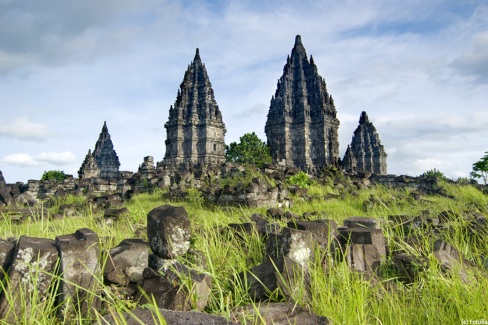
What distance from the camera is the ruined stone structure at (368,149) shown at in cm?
5456

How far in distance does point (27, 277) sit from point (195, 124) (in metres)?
44.2

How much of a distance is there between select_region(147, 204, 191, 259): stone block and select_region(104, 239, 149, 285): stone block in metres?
0.14

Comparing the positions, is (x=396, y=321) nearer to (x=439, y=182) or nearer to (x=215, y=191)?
(x=215, y=191)

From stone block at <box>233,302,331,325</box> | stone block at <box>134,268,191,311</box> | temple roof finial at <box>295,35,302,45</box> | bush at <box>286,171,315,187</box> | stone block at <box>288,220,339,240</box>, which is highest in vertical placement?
temple roof finial at <box>295,35,302,45</box>

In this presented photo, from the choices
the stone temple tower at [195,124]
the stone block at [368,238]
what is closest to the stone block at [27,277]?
the stone block at [368,238]

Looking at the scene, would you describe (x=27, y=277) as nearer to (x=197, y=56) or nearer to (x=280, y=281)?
(x=280, y=281)

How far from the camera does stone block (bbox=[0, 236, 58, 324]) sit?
1.90 metres

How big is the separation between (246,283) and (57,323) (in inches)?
43.4

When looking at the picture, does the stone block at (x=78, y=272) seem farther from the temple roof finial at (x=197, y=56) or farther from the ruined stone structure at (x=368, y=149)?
the ruined stone structure at (x=368, y=149)

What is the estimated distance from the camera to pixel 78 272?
2.11 meters

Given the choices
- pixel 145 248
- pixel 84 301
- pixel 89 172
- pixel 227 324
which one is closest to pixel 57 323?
pixel 84 301

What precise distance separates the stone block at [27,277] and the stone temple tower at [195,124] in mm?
43105

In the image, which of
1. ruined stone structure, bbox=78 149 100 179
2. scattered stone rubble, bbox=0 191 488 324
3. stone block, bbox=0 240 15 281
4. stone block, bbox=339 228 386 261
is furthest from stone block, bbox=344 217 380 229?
ruined stone structure, bbox=78 149 100 179

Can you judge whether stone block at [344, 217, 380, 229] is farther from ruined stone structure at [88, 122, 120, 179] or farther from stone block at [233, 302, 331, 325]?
ruined stone structure at [88, 122, 120, 179]
